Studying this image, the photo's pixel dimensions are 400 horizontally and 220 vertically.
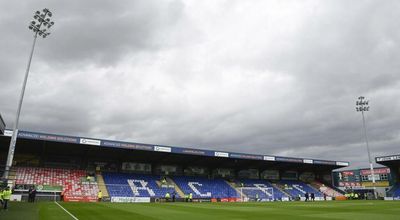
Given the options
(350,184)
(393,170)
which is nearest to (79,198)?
(393,170)

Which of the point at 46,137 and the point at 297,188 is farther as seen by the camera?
the point at 297,188

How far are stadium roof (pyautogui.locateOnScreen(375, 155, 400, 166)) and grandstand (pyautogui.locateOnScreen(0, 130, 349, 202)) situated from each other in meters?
9.01

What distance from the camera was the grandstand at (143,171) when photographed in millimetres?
51031

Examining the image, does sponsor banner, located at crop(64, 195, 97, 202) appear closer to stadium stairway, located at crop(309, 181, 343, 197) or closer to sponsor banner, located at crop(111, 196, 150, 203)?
sponsor banner, located at crop(111, 196, 150, 203)

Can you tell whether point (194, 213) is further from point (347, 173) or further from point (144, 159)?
point (347, 173)

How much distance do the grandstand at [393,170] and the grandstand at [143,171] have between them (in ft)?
32.6

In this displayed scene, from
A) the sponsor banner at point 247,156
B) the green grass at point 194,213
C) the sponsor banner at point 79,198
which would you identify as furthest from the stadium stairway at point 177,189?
the green grass at point 194,213

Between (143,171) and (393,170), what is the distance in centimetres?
5968

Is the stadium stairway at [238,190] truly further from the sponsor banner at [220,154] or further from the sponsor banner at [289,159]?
the sponsor banner at [289,159]

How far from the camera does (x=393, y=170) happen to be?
7775cm

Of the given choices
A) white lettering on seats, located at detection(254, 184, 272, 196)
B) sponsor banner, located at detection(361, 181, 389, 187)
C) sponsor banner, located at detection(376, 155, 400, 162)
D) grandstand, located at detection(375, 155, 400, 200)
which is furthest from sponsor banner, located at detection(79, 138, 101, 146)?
sponsor banner, located at detection(361, 181, 389, 187)

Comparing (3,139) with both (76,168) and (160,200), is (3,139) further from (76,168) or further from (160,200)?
(160,200)

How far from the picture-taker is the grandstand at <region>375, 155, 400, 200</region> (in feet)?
230

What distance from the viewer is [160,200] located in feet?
173
